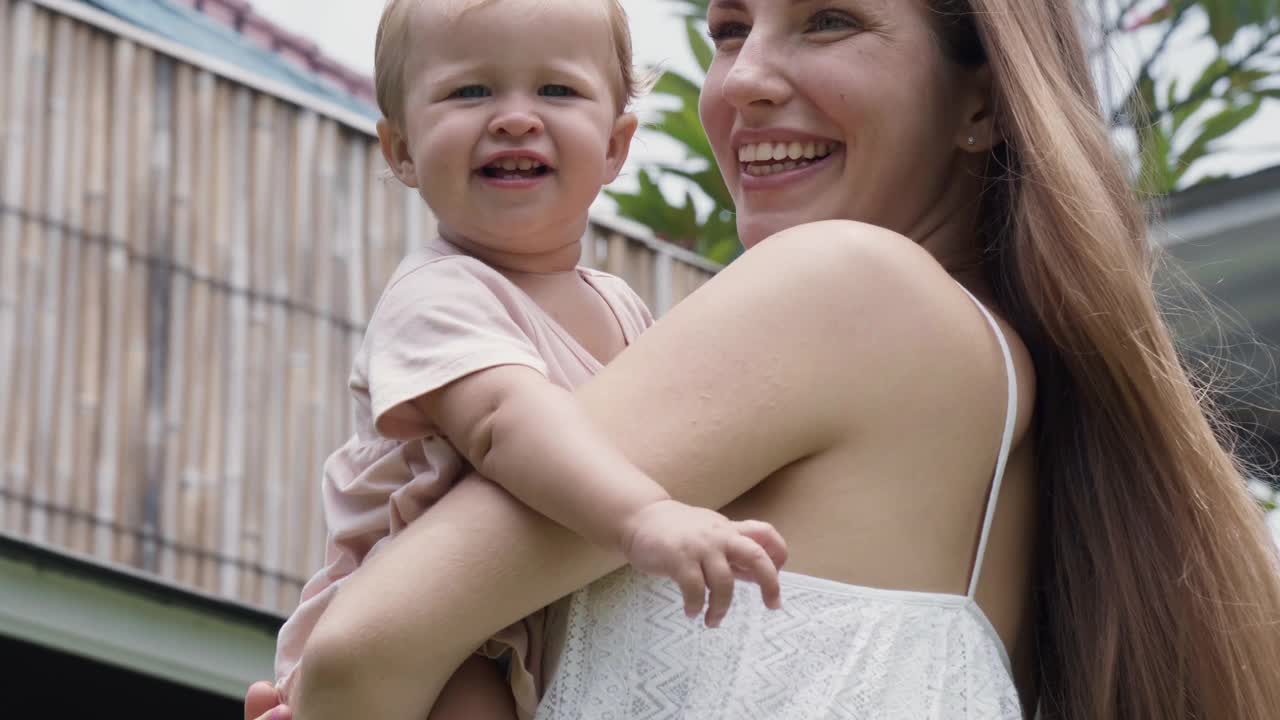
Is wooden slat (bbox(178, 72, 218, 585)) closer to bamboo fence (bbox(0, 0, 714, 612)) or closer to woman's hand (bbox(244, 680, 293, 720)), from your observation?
bamboo fence (bbox(0, 0, 714, 612))

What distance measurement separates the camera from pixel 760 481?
180 centimetres

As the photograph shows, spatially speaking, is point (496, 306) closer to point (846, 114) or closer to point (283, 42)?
point (846, 114)

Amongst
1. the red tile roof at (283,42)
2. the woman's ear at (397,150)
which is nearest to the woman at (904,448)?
the woman's ear at (397,150)

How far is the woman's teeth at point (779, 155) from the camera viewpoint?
221 centimetres

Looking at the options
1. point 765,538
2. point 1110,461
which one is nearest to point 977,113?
point 1110,461

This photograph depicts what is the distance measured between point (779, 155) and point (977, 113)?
237 millimetres

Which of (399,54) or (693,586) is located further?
(399,54)

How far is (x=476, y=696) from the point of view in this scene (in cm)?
178

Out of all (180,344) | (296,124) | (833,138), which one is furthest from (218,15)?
(833,138)

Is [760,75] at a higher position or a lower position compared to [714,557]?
higher

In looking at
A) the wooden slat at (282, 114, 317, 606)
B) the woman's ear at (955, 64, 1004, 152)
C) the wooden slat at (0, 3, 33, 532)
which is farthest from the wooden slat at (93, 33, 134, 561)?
the woman's ear at (955, 64, 1004, 152)

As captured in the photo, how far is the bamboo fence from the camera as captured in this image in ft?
17.6

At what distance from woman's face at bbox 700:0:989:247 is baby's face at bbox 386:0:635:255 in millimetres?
240

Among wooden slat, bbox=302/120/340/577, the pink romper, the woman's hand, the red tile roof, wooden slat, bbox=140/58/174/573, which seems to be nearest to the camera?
the pink romper
